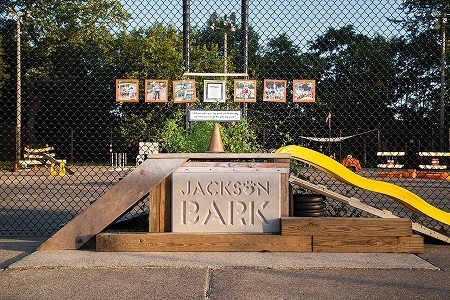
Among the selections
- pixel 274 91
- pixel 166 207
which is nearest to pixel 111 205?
pixel 166 207

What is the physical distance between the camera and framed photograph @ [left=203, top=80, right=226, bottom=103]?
7520 mm

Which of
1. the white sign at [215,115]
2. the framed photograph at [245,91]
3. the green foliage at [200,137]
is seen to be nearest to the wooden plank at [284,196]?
the green foliage at [200,137]

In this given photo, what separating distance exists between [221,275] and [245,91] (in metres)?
3.38

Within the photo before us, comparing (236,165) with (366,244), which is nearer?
(366,244)

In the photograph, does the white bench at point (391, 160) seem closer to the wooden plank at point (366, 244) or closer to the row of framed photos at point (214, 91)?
the row of framed photos at point (214, 91)

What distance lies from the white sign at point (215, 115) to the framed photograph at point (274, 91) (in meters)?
0.42

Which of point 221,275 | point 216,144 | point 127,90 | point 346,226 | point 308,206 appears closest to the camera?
point 221,275

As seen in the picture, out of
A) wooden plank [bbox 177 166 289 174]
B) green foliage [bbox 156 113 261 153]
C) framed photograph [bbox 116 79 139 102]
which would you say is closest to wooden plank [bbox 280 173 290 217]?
wooden plank [bbox 177 166 289 174]

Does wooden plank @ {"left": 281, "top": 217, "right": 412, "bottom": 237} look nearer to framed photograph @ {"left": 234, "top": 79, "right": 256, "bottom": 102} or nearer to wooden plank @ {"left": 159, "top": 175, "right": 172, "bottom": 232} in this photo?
wooden plank @ {"left": 159, "top": 175, "right": 172, "bottom": 232}

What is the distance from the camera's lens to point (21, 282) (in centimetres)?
446

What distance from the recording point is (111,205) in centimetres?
573

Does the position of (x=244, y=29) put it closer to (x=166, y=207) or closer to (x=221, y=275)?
(x=166, y=207)

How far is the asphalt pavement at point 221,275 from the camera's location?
4.13m

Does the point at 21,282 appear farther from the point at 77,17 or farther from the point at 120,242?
the point at 77,17
